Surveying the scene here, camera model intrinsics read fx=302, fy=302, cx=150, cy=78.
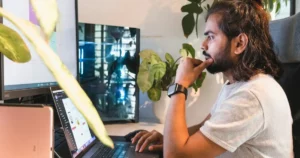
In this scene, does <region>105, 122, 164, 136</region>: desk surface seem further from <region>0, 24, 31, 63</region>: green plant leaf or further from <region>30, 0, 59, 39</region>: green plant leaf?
<region>30, 0, 59, 39</region>: green plant leaf

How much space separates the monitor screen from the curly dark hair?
569mm

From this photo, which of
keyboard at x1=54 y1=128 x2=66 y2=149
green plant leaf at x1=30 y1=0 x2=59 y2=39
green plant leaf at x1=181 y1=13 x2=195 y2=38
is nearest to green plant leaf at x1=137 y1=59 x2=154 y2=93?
green plant leaf at x1=181 y1=13 x2=195 y2=38

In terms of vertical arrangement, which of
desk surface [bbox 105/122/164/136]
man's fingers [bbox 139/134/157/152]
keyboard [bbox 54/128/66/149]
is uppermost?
keyboard [bbox 54/128/66/149]

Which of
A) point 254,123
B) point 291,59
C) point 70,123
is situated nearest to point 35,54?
point 70,123

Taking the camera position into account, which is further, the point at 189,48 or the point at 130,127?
the point at 189,48

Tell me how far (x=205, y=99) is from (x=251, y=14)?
1016 millimetres

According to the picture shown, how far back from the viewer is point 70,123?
0.90m

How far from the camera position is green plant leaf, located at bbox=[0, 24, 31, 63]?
1.10ft

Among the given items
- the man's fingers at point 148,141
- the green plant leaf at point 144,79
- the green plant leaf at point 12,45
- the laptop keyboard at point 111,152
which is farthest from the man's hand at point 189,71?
the green plant leaf at point 12,45

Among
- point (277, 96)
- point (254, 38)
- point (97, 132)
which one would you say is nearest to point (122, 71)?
point (254, 38)

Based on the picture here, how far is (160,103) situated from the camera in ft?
6.13

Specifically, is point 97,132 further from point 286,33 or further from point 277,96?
point 286,33

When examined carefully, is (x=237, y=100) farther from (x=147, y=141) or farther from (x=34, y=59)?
(x=34, y=59)

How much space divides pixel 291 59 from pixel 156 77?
30.1 inches
